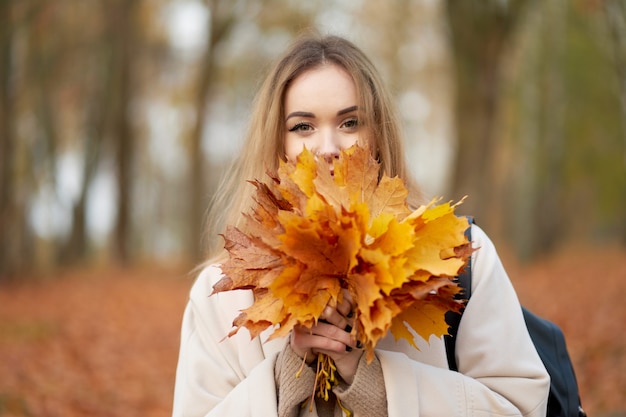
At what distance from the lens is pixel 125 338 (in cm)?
987

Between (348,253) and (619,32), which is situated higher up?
(619,32)

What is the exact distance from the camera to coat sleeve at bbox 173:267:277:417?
2.29m

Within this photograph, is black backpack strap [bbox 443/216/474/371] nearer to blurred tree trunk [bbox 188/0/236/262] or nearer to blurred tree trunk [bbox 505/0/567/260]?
blurred tree trunk [bbox 188/0/236/262]

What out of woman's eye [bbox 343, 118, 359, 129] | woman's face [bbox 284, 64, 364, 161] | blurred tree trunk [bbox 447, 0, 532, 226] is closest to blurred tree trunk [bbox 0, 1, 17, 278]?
blurred tree trunk [bbox 447, 0, 532, 226]

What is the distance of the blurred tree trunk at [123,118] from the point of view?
16984mm

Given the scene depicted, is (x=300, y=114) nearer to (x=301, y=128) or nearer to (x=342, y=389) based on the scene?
(x=301, y=128)

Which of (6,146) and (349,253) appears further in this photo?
(6,146)

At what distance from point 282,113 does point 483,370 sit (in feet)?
4.42

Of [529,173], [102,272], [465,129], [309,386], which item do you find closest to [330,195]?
[309,386]

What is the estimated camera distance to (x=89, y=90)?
61.2 ft

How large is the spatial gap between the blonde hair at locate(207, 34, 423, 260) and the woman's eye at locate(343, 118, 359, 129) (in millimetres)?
20

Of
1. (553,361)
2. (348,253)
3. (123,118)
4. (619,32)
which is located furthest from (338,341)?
(123,118)

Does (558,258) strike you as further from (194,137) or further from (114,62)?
(114,62)

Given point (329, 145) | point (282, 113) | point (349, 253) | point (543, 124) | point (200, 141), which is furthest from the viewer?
point (543, 124)
